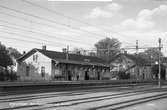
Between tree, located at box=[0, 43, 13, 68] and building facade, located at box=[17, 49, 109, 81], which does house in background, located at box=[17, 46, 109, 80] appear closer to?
building facade, located at box=[17, 49, 109, 81]

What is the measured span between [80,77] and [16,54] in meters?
28.7

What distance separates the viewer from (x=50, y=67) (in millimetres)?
43344

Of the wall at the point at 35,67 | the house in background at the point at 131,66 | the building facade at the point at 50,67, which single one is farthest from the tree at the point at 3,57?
the house in background at the point at 131,66

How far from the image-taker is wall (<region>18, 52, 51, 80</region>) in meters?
44.0

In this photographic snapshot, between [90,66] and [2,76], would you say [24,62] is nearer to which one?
[2,76]

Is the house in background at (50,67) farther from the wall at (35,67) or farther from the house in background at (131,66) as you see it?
the house in background at (131,66)

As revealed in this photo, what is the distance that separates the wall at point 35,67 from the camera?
144ft

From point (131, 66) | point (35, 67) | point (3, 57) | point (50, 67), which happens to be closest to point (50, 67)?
point (50, 67)

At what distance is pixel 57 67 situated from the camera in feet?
144

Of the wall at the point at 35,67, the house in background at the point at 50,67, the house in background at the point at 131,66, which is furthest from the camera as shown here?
the house in background at the point at 131,66

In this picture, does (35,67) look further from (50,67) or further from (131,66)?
(131,66)

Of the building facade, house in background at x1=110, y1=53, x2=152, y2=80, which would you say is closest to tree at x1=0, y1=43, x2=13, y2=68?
the building facade

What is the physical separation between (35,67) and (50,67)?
440 centimetres

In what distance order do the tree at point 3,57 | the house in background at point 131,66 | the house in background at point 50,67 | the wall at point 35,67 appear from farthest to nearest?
1. the house in background at point 131,66
2. the tree at point 3,57
3. the wall at point 35,67
4. the house in background at point 50,67
